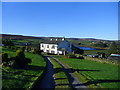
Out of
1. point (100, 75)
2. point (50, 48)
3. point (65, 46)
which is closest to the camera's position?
point (100, 75)

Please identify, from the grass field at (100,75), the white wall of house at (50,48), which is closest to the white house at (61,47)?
the white wall of house at (50,48)

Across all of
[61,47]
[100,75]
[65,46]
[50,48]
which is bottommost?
[100,75]

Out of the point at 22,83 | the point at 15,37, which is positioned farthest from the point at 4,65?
the point at 15,37

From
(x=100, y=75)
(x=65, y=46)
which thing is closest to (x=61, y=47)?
(x=65, y=46)

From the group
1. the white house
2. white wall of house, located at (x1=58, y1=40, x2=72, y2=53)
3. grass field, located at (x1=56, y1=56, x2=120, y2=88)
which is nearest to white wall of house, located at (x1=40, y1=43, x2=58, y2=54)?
the white house

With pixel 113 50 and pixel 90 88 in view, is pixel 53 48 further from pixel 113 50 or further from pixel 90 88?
pixel 90 88

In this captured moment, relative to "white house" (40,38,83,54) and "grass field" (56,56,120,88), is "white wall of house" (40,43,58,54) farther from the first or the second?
"grass field" (56,56,120,88)

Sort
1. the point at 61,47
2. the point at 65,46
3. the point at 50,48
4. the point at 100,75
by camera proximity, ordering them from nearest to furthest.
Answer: the point at 100,75
the point at 61,47
the point at 65,46
the point at 50,48

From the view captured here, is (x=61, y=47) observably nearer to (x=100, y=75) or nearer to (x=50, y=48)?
(x=50, y=48)

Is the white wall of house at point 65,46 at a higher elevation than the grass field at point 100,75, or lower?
higher

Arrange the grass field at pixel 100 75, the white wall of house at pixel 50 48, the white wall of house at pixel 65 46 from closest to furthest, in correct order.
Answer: the grass field at pixel 100 75 → the white wall of house at pixel 65 46 → the white wall of house at pixel 50 48

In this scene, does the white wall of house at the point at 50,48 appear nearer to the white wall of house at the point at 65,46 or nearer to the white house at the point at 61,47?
the white house at the point at 61,47

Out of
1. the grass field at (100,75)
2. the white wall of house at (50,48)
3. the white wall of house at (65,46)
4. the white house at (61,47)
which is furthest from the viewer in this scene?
the white wall of house at (50,48)

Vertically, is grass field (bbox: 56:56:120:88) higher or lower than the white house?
lower
